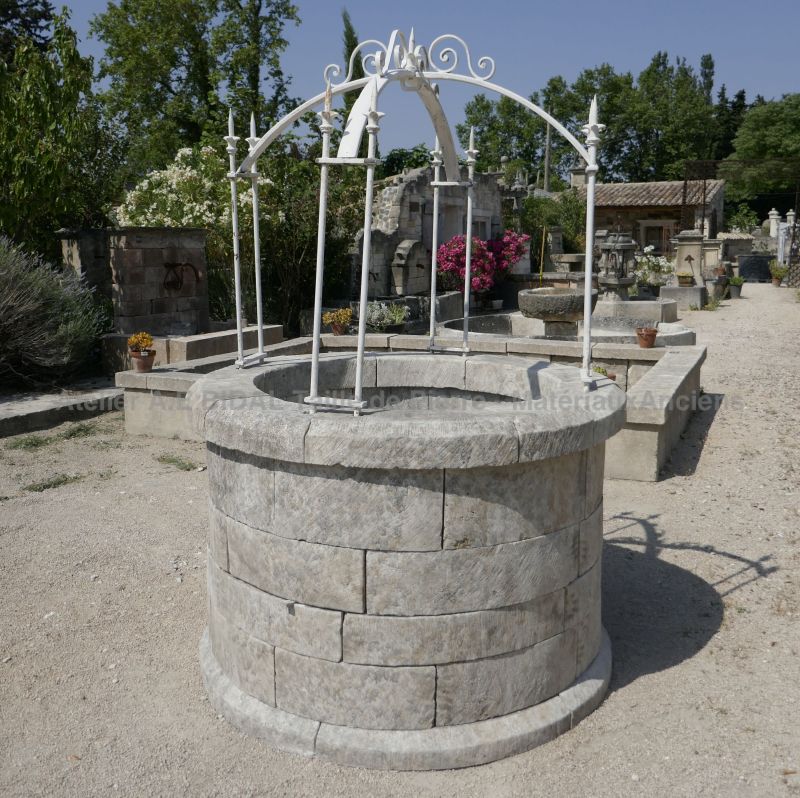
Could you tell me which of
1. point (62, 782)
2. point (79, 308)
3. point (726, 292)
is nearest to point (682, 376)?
point (62, 782)

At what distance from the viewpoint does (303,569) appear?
9.48 ft

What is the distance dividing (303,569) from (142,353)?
17.2 ft

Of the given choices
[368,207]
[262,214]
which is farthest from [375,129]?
[262,214]

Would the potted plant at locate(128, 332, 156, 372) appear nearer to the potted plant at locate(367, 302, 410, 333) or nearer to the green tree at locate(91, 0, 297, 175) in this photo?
the potted plant at locate(367, 302, 410, 333)

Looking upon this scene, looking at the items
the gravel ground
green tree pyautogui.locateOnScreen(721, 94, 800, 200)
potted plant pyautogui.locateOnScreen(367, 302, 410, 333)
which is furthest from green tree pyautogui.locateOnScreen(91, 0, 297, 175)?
green tree pyautogui.locateOnScreen(721, 94, 800, 200)

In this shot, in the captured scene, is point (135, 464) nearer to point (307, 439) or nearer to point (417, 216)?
point (307, 439)

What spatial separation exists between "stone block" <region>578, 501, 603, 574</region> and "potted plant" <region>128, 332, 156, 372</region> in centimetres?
Result: 539

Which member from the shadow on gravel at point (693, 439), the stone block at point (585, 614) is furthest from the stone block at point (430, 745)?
the shadow on gravel at point (693, 439)

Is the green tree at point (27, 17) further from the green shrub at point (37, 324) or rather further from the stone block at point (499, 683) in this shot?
the stone block at point (499, 683)

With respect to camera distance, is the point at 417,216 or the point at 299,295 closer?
the point at 299,295

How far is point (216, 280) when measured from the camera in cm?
1312

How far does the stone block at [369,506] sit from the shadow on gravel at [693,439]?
393cm

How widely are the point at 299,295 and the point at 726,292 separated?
11918mm

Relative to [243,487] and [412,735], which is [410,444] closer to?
[243,487]
